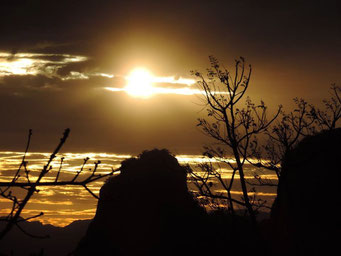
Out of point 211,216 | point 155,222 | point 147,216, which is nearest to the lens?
point 155,222

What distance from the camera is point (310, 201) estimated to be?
81.7ft

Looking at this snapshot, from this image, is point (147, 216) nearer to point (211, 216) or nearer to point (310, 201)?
point (211, 216)

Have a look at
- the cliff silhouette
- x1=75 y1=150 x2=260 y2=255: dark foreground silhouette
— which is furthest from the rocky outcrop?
the cliff silhouette

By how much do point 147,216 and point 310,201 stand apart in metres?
14.8

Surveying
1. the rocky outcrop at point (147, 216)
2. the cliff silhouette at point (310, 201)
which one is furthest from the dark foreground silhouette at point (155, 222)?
the cliff silhouette at point (310, 201)

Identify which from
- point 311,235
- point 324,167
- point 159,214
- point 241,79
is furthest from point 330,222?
point 159,214

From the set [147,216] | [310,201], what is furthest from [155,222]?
[310,201]

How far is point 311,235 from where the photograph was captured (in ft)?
79.2

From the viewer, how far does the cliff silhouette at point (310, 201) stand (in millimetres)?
23938

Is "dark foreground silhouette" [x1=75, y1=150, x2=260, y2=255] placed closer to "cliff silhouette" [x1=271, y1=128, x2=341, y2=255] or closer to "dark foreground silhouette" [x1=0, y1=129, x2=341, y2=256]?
"dark foreground silhouette" [x1=0, y1=129, x2=341, y2=256]

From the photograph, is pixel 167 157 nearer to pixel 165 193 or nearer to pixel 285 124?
pixel 165 193

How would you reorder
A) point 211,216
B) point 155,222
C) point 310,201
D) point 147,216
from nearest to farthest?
1. point 310,201
2. point 155,222
3. point 211,216
4. point 147,216

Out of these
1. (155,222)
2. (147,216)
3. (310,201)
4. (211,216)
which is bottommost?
(155,222)

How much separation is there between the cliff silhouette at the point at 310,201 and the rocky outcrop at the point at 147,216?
9.79 m
